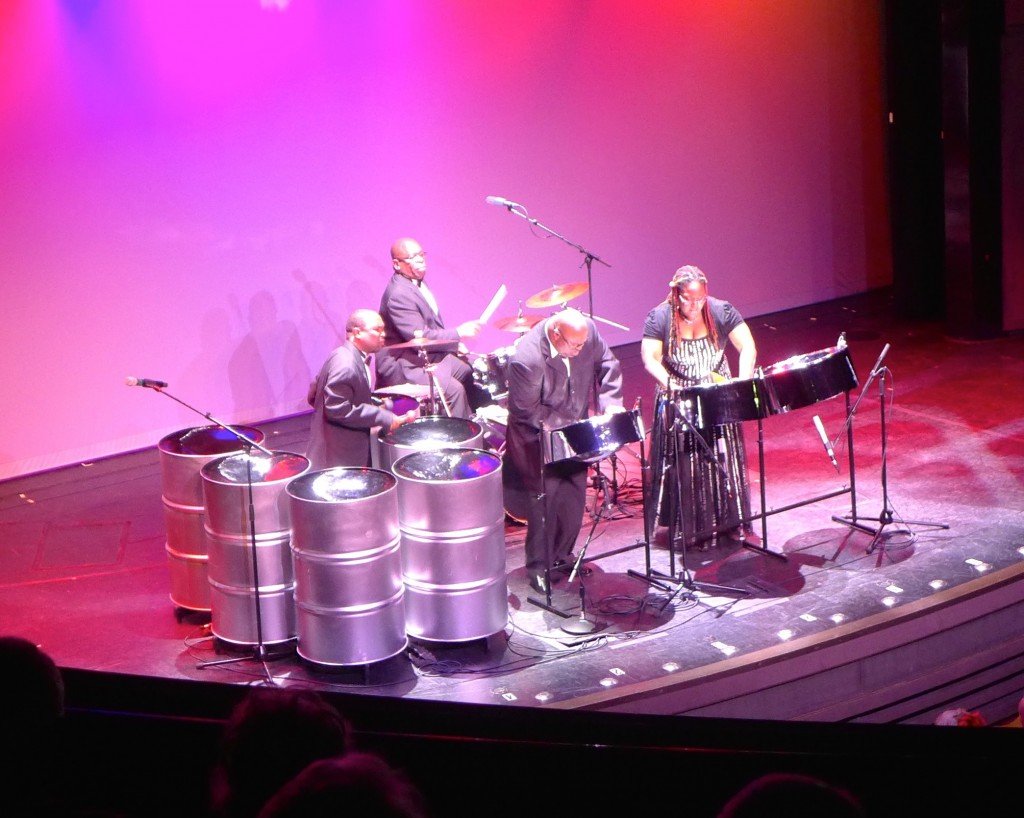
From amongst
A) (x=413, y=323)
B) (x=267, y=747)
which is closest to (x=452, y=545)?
(x=413, y=323)

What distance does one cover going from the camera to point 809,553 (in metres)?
5.63

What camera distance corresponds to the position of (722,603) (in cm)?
517

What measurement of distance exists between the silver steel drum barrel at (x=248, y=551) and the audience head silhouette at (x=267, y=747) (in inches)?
120

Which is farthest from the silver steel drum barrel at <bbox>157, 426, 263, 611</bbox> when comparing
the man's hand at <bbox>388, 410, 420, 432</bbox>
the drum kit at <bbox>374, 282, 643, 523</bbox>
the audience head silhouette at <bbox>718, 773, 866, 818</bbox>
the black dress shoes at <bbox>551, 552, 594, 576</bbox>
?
the audience head silhouette at <bbox>718, 773, 866, 818</bbox>

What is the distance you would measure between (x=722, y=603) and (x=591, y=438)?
0.89 m

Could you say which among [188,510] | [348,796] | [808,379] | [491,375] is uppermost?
[348,796]

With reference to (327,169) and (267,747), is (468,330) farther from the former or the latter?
(267,747)

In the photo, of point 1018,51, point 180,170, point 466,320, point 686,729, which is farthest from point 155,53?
point 686,729

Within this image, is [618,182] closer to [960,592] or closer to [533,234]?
[533,234]

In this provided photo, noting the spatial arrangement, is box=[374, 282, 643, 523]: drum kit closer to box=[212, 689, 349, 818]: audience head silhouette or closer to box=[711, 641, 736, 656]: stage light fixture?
box=[711, 641, 736, 656]: stage light fixture

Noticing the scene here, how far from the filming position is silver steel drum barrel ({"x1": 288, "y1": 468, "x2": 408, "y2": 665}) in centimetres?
445

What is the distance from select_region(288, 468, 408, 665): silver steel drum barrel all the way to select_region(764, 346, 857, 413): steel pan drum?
1.65 metres

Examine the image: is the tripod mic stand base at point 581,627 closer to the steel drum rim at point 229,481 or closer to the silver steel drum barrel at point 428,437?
the silver steel drum barrel at point 428,437

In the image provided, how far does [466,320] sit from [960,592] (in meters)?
4.51
